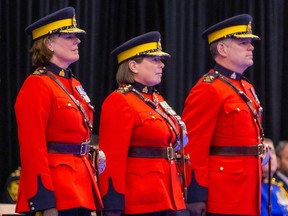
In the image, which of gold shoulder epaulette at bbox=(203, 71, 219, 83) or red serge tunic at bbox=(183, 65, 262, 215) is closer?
red serge tunic at bbox=(183, 65, 262, 215)

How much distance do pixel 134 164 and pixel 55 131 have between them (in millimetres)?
576

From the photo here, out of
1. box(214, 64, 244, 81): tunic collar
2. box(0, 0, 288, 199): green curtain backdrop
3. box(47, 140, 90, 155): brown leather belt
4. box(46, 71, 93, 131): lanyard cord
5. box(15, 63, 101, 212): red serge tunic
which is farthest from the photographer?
box(0, 0, 288, 199): green curtain backdrop

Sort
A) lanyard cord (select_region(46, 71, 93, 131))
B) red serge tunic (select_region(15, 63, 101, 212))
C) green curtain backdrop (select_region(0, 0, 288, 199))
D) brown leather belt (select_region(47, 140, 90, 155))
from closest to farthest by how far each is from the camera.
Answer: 1. red serge tunic (select_region(15, 63, 101, 212))
2. brown leather belt (select_region(47, 140, 90, 155))
3. lanyard cord (select_region(46, 71, 93, 131))
4. green curtain backdrop (select_region(0, 0, 288, 199))

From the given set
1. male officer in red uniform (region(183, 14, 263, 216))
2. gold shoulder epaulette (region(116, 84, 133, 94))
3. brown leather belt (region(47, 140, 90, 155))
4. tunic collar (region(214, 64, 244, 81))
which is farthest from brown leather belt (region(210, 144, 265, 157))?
brown leather belt (region(47, 140, 90, 155))

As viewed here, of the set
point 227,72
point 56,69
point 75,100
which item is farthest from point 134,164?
point 227,72

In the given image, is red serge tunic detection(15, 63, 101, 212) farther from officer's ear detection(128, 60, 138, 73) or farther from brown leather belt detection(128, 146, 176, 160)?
officer's ear detection(128, 60, 138, 73)

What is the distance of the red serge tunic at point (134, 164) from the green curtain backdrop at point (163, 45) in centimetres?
182

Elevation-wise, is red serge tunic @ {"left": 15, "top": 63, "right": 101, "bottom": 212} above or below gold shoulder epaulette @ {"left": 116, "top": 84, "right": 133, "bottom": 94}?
below

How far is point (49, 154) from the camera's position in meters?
4.40

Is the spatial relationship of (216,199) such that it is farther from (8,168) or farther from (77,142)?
(8,168)

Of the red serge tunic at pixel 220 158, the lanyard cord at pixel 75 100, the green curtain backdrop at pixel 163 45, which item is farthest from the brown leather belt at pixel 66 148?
the green curtain backdrop at pixel 163 45

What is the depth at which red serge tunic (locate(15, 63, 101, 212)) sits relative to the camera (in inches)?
169

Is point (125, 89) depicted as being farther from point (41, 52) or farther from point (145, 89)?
point (41, 52)

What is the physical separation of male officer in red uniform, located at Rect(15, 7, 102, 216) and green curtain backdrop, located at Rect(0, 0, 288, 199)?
1935mm
